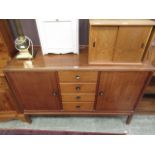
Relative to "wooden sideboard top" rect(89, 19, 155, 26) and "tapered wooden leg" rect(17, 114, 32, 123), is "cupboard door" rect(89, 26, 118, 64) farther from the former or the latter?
"tapered wooden leg" rect(17, 114, 32, 123)

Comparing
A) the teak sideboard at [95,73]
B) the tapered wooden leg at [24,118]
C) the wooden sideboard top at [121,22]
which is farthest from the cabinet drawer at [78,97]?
the wooden sideboard top at [121,22]

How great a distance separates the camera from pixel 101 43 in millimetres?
1015

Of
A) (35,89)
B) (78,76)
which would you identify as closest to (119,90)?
(78,76)

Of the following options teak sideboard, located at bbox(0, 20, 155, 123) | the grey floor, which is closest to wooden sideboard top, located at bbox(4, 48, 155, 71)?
teak sideboard, located at bbox(0, 20, 155, 123)

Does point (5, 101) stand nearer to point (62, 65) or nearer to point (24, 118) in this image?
point (24, 118)

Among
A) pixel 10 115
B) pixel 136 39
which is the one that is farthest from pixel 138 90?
pixel 10 115

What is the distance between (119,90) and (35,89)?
31.0 inches

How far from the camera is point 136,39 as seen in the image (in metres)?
0.98

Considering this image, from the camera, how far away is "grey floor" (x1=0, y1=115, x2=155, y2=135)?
58.2 inches

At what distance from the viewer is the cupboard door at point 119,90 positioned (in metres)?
1.11
